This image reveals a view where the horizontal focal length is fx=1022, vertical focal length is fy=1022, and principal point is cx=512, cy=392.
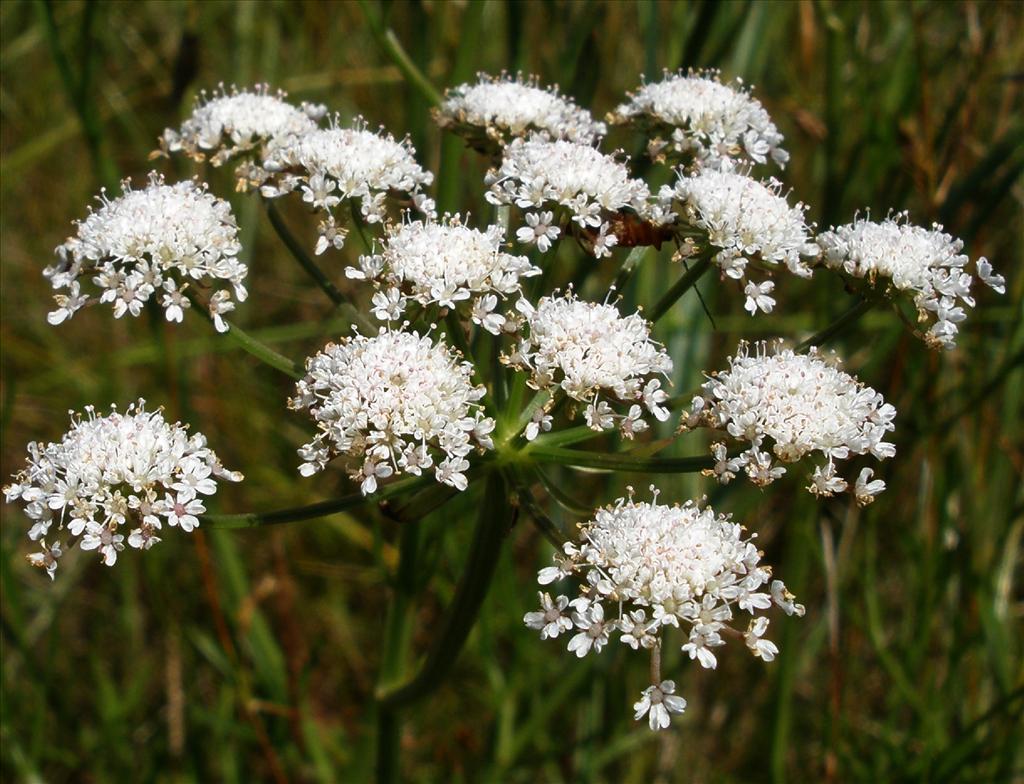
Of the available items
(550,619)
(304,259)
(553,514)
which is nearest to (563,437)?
(550,619)

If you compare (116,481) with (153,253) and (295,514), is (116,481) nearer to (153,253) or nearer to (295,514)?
(295,514)

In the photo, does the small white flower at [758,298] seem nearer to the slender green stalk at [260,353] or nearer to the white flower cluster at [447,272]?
the white flower cluster at [447,272]

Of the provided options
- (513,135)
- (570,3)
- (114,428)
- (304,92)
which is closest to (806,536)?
(513,135)

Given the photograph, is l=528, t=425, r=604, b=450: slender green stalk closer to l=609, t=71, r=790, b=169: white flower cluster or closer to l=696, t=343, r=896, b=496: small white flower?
l=696, t=343, r=896, b=496: small white flower

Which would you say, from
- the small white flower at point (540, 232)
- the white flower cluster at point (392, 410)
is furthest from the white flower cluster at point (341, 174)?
the white flower cluster at point (392, 410)

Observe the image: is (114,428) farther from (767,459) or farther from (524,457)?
(767,459)
